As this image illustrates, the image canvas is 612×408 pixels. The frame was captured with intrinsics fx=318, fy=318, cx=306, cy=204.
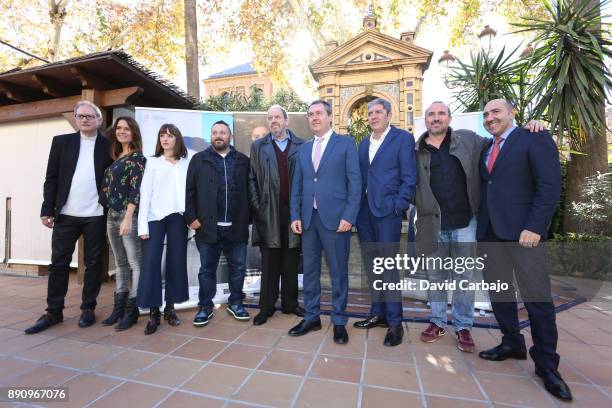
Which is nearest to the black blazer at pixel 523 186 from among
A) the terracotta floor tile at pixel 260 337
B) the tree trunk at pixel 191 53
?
the terracotta floor tile at pixel 260 337

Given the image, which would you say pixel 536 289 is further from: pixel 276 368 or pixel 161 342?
pixel 161 342

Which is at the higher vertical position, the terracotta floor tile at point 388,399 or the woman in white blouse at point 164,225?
the woman in white blouse at point 164,225

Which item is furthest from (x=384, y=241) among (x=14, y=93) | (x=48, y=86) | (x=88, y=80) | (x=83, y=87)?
(x=14, y=93)

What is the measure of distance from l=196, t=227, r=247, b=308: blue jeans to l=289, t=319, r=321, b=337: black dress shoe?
732 mm

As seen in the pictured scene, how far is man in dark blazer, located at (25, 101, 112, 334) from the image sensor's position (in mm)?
3072

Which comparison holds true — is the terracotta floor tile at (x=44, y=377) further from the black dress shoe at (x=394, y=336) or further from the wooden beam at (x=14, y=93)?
the wooden beam at (x=14, y=93)

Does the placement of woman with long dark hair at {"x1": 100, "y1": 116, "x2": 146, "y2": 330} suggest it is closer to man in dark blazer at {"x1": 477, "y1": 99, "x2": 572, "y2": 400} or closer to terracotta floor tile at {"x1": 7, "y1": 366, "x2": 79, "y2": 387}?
terracotta floor tile at {"x1": 7, "y1": 366, "x2": 79, "y2": 387}

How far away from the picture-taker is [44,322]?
9.78ft

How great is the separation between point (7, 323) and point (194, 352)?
7.12 ft

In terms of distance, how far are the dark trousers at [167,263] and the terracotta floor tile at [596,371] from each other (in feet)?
10.7

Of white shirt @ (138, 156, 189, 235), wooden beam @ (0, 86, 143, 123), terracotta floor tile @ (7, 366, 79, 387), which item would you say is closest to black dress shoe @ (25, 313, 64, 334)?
terracotta floor tile @ (7, 366, 79, 387)

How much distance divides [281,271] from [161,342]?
1.27 meters

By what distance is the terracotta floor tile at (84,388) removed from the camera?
1.85 m

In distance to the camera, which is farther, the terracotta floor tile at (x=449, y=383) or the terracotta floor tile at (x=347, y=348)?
the terracotta floor tile at (x=347, y=348)
